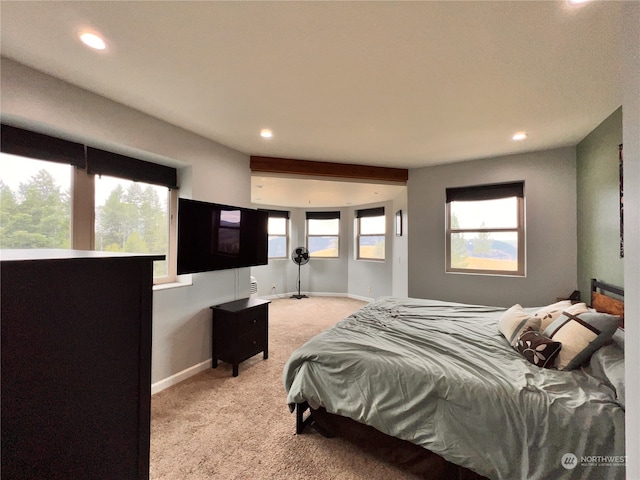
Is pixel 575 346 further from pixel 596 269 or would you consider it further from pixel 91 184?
pixel 91 184

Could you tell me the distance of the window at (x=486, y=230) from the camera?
Answer: 3389mm

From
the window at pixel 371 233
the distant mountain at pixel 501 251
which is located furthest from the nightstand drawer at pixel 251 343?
the window at pixel 371 233

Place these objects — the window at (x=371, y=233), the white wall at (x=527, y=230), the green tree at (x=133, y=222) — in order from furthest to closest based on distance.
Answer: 1. the window at (x=371, y=233)
2. the white wall at (x=527, y=230)
3. the green tree at (x=133, y=222)

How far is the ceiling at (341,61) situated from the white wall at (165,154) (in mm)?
108

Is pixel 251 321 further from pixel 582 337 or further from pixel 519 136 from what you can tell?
pixel 519 136

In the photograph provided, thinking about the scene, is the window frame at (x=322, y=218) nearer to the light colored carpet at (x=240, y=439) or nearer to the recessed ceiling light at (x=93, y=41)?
the light colored carpet at (x=240, y=439)

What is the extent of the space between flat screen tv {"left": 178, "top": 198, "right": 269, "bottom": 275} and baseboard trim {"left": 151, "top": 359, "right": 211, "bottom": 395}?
1.01 meters

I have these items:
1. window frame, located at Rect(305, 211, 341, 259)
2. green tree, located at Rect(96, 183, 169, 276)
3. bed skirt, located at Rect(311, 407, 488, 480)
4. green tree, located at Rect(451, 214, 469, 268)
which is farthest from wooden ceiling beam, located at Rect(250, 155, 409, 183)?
bed skirt, located at Rect(311, 407, 488, 480)

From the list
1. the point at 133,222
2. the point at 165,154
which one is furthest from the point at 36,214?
the point at 165,154

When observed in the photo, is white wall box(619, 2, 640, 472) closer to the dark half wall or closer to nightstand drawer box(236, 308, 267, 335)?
the dark half wall

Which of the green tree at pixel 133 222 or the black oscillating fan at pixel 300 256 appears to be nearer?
the green tree at pixel 133 222

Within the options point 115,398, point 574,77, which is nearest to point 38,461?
point 115,398

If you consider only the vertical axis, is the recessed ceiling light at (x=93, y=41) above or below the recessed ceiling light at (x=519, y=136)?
below

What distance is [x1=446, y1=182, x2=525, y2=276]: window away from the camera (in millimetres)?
3389
